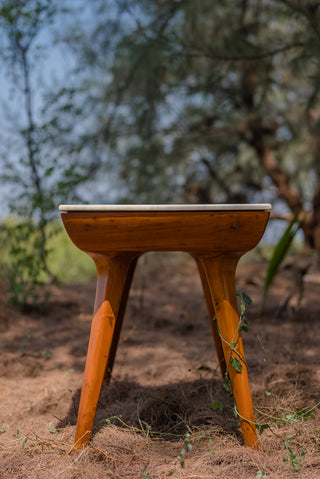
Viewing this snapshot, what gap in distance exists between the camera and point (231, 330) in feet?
4.00

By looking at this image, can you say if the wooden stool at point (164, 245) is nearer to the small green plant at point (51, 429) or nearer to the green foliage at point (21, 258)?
the small green plant at point (51, 429)

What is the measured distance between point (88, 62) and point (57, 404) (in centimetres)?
330

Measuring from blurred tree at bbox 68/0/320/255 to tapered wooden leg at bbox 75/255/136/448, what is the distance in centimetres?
224

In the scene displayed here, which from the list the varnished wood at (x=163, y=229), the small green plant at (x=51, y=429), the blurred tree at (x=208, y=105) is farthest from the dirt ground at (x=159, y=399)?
the blurred tree at (x=208, y=105)

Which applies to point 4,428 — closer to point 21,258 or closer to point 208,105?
point 21,258

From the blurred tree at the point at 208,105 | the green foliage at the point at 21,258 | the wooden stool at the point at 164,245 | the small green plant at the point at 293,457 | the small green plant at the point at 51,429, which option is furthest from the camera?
the blurred tree at the point at 208,105

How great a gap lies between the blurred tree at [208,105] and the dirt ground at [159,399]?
1.76 meters

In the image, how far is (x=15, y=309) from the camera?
2996 millimetres

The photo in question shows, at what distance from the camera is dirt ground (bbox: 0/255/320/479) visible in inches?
44.1

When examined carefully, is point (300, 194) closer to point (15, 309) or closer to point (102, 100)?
point (102, 100)

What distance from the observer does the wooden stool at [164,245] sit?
114cm

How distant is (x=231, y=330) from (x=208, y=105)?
3.58 metres

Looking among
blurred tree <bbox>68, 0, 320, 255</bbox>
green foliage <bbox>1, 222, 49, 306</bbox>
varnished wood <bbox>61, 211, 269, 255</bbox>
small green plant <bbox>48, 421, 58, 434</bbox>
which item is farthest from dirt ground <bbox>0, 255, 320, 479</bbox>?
blurred tree <bbox>68, 0, 320, 255</bbox>

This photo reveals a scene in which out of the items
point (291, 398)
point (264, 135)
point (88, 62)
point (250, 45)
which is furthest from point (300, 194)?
point (291, 398)
